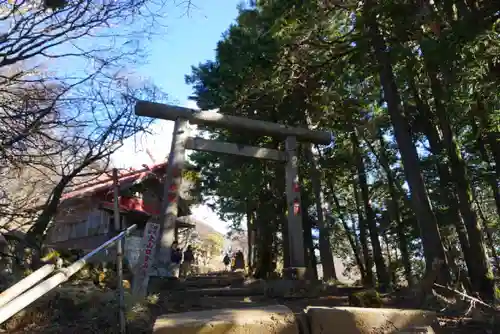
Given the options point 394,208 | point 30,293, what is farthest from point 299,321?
point 394,208

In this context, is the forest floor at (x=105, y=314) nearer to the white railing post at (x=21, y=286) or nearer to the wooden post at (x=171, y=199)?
the wooden post at (x=171, y=199)

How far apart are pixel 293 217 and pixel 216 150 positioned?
2.38 metres

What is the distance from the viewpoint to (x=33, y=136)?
4.45 m

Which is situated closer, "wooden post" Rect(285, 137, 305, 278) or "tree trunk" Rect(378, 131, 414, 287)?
"wooden post" Rect(285, 137, 305, 278)

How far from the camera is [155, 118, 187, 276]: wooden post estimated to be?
24.2 feet

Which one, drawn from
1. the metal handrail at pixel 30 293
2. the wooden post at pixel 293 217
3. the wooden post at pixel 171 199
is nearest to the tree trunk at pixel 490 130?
the wooden post at pixel 293 217

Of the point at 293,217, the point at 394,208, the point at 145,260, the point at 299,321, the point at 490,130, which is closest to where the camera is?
the point at 299,321

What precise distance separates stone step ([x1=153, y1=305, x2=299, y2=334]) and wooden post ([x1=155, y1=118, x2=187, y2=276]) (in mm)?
4401

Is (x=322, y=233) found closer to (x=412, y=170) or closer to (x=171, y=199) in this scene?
(x=412, y=170)

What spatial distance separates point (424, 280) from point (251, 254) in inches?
638

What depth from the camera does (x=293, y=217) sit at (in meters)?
8.66

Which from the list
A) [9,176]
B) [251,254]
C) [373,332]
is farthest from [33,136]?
[251,254]

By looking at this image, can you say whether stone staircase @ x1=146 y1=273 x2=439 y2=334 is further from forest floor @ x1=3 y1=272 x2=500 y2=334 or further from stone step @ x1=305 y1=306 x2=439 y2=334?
forest floor @ x1=3 y1=272 x2=500 y2=334

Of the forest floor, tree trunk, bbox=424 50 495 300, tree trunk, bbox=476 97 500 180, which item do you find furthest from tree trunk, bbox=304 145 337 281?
the forest floor
